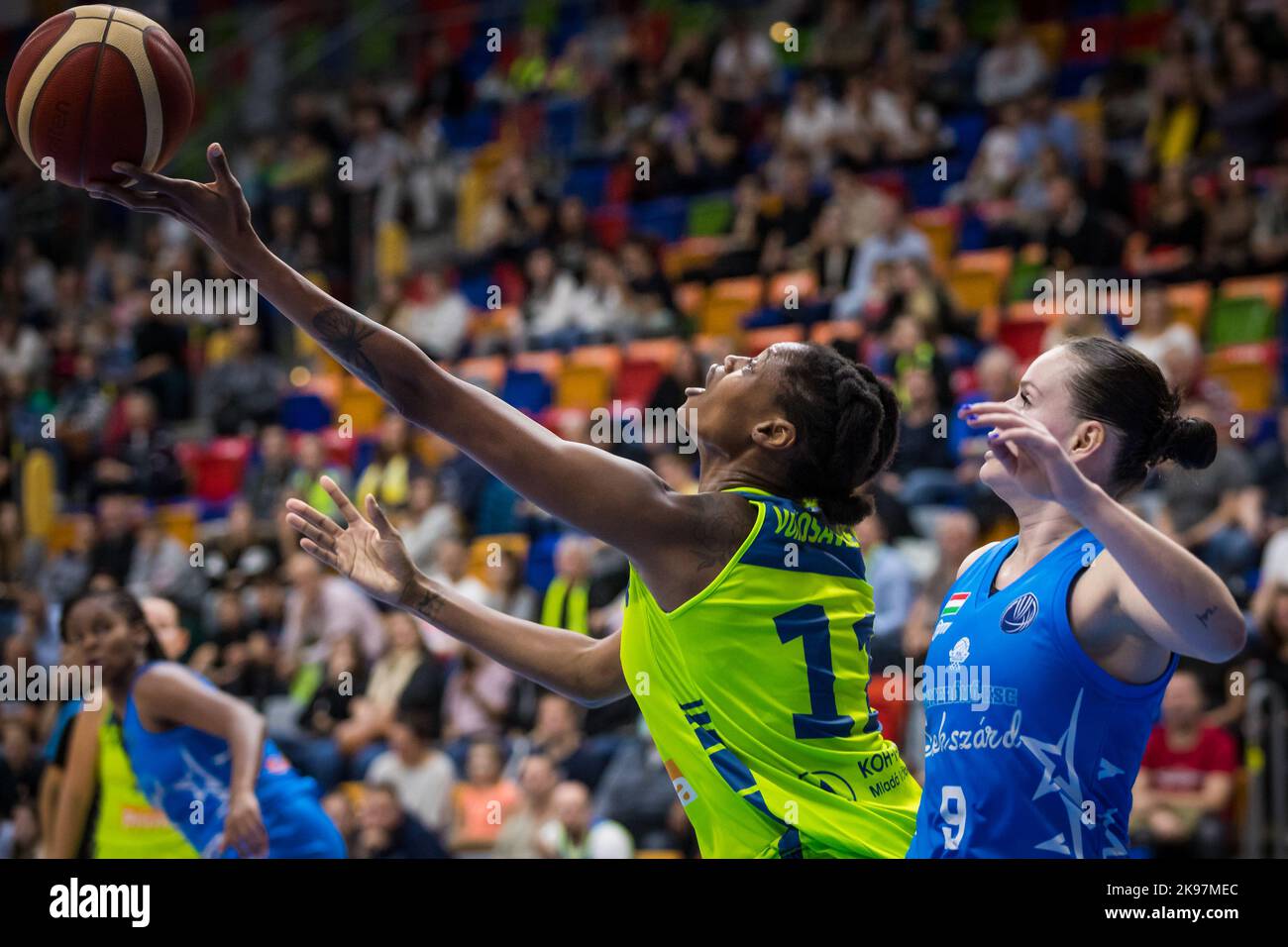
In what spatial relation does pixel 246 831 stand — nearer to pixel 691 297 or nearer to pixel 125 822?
pixel 125 822

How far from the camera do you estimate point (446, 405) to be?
9.55 feet

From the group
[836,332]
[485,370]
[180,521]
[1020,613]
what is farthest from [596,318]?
[1020,613]

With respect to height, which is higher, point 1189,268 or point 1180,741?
point 1189,268

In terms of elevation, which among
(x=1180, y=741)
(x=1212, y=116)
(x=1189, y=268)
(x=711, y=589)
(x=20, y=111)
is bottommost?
(x=1180, y=741)

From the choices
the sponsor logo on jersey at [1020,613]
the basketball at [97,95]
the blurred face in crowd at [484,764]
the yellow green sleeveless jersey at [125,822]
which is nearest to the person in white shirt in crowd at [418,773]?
the blurred face in crowd at [484,764]

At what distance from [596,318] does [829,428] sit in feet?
28.0

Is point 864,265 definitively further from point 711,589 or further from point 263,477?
point 711,589

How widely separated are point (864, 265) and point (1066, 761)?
25.8ft

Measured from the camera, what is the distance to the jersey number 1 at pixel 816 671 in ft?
10.4

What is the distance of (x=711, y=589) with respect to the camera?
120 inches

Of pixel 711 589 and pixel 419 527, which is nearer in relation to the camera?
pixel 711 589
